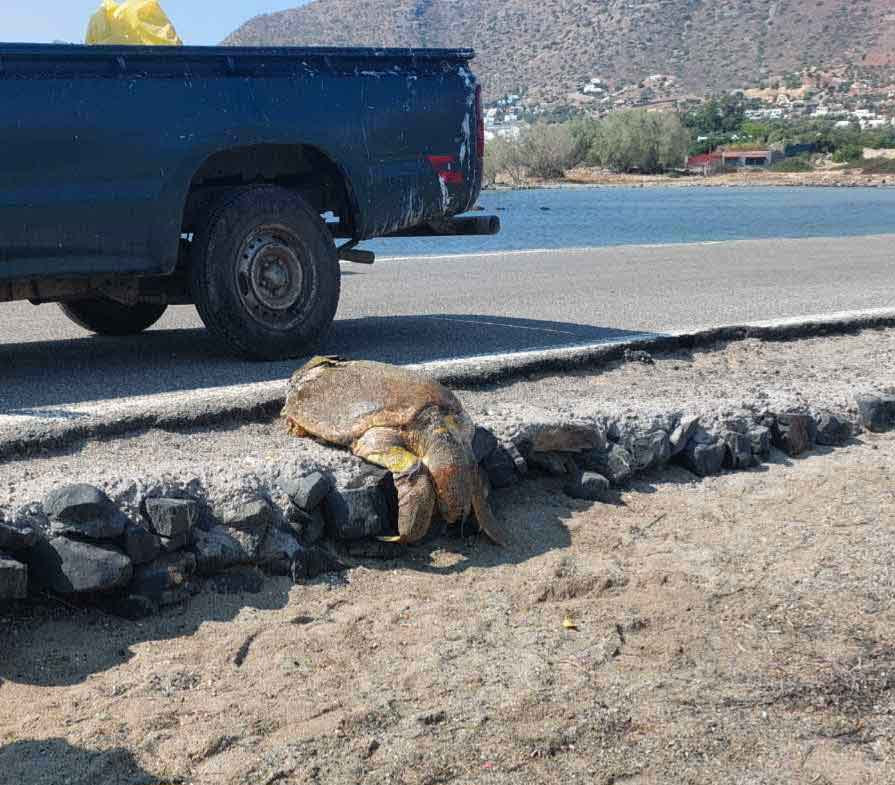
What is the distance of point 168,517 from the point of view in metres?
5.04

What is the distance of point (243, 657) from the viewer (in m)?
4.69

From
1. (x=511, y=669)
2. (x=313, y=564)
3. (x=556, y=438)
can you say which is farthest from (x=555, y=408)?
(x=511, y=669)

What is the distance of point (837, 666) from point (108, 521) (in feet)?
8.74

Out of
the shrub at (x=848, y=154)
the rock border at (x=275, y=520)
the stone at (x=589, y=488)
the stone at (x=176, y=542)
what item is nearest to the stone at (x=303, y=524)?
the rock border at (x=275, y=520)

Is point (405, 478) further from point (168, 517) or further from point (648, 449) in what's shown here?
point (648, 449)

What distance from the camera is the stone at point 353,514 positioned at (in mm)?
5492

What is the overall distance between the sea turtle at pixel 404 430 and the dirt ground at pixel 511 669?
193mm

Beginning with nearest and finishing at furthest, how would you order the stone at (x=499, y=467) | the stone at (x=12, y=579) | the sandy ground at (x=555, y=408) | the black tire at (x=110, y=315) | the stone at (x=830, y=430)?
1. the stone at (x=12, y=579)
2. the sandy ground at (x=555, y=408)
3. the stone at (x=499, y=467)
4. the stone at (x=830, y=430)
5. the black tire at (x=110, y=315)

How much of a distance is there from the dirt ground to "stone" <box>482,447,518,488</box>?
8 cm

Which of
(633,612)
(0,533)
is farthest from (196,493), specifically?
(633,612)

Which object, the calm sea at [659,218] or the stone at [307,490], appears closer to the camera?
the stone at [307,490]

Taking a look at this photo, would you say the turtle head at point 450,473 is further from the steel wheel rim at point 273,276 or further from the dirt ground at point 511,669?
the steel wheel rim at point 273,276

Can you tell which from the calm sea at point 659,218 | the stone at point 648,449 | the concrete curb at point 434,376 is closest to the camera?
the concrete curb at point 434,376

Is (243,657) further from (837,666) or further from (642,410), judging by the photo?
(642,410)
